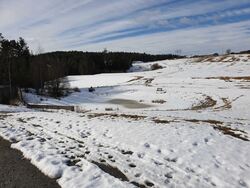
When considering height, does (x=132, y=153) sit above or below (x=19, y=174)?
below

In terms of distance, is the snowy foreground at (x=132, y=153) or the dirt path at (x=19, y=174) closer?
the dirt path at (x=19, y=174)

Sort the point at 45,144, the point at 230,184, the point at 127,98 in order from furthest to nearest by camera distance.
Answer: the point at 127,98 < the point at 45,144 < the point at 230,184

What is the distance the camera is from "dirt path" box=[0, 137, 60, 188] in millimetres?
7152

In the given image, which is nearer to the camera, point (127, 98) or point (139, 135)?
point (139, 135)

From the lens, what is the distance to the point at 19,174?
7.85 metres

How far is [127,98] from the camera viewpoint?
61.2 m

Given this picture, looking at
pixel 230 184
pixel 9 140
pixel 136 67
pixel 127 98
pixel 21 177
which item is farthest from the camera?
pixel 136 67

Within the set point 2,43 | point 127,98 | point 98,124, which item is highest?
point 2,43

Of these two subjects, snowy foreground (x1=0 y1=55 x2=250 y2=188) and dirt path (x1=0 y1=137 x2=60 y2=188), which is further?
snowy foreground (x1=0 y1=55 x2=250 y2=188)

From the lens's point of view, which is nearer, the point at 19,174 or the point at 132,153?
the point at 19,174

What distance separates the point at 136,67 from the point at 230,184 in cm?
15303

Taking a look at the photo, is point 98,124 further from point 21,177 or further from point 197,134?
point 21,177

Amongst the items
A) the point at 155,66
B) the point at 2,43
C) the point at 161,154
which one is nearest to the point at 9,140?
the point at 161,154

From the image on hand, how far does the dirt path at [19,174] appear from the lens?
23.5ft
